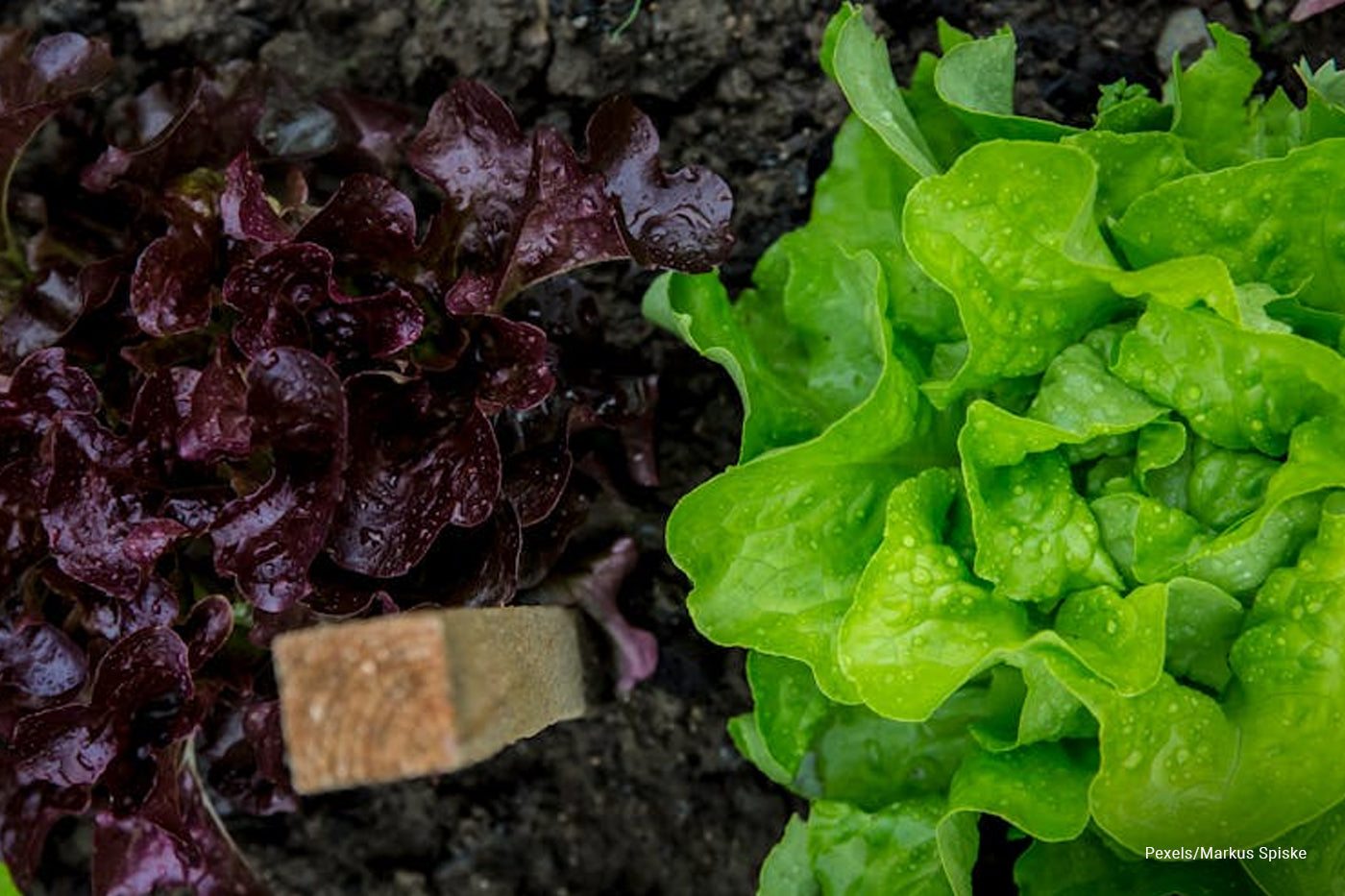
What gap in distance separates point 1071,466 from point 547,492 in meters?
0.65

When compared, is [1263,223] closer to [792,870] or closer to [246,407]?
[792,870]

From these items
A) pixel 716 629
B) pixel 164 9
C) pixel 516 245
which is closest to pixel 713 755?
pixel 716 629

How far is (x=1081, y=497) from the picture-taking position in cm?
171

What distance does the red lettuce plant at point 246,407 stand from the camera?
1814 millimetres

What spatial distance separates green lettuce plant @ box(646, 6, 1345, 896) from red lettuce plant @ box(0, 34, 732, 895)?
0.24 m

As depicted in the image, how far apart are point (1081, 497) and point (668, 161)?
97cm

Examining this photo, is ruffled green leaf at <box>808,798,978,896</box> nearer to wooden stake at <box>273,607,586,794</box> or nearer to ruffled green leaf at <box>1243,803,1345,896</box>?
ruffled green leaf at <box>1243,803,1345,896</box>

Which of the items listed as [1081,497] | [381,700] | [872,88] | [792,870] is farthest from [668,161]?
[381,700]

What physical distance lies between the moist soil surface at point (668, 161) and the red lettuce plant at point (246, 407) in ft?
0.99

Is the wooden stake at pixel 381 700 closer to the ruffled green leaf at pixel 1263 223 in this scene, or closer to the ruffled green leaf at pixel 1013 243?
the ruffled green leaf at pixel 1013 243

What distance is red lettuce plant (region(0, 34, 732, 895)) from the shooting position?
71.4 inches

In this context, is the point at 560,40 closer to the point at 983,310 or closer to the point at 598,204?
the point at 598,204

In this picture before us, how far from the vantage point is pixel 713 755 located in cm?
246

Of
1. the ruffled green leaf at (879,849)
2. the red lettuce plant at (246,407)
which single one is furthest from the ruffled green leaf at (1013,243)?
the ruffled green leaf at (879,849)
